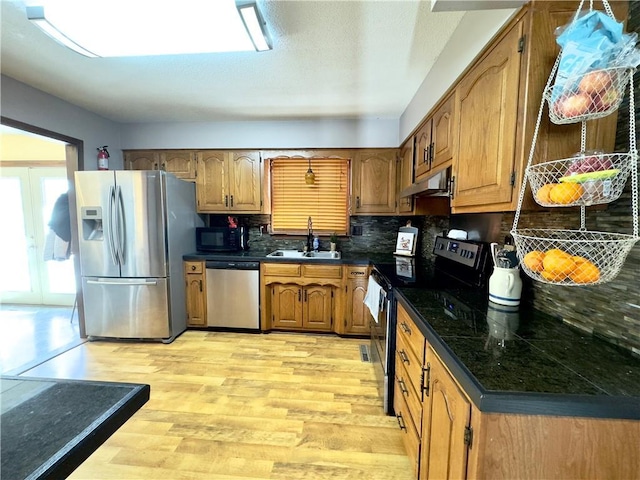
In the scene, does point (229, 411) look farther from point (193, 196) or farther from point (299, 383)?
point (193, 196)

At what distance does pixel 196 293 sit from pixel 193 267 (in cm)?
30

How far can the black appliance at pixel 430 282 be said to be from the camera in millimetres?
1680

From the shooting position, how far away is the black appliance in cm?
168

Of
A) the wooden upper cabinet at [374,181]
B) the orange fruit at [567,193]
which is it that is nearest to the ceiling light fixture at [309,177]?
the wooden upper cabinet at [374,181]

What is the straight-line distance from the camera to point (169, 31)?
147 centimetres

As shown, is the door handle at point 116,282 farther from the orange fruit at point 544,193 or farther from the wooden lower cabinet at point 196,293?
the orange fruit at point 544,193

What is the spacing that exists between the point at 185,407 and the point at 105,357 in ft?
4.22

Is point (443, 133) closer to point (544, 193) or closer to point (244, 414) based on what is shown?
point (544, 193)

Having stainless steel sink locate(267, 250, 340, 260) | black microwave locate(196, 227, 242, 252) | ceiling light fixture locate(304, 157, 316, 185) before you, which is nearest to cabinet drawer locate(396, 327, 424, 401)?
stainless steel sink locate(267, 250, 340, 260)

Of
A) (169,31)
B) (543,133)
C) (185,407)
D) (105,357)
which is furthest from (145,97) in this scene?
(543,133)

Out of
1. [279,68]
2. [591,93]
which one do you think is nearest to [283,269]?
[279,68]

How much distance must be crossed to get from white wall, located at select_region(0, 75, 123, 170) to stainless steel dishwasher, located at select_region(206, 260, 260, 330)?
1.84 m

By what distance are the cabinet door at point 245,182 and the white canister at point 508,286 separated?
8.41ft

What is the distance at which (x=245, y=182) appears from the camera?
320cm
